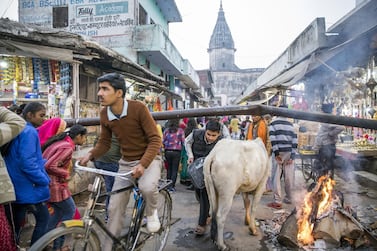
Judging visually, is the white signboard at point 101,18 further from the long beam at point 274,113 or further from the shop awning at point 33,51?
the long beam at point 274,113

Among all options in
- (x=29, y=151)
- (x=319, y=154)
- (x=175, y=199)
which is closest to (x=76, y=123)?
(x=29, y=151)

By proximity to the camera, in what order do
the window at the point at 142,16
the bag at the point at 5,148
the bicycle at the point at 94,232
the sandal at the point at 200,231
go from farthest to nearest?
the window at the point at 142,16 < the sandal at the point at 200,231 < the bag at the point at 5,148 < the bicycle at the point at 94,232

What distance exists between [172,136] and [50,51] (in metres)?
3.26

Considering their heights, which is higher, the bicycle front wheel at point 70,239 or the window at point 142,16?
the window at point 142,16

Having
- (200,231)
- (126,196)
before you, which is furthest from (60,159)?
(200,231)

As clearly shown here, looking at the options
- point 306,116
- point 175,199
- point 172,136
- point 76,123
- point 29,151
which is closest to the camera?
point 29,151

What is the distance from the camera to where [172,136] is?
742cm

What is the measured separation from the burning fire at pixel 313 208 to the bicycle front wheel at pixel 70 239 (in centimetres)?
296

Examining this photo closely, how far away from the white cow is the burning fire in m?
0.88

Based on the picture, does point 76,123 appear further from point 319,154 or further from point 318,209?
point 319,154

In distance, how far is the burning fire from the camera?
4410 mm

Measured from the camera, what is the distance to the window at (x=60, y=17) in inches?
581

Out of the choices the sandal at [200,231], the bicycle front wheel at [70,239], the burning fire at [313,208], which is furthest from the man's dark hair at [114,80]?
the burning fire at [313,208]

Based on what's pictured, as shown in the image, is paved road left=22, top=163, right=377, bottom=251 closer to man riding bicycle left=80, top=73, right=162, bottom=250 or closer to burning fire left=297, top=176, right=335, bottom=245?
burning fire left=297, top=176, right=335, bottom=245
